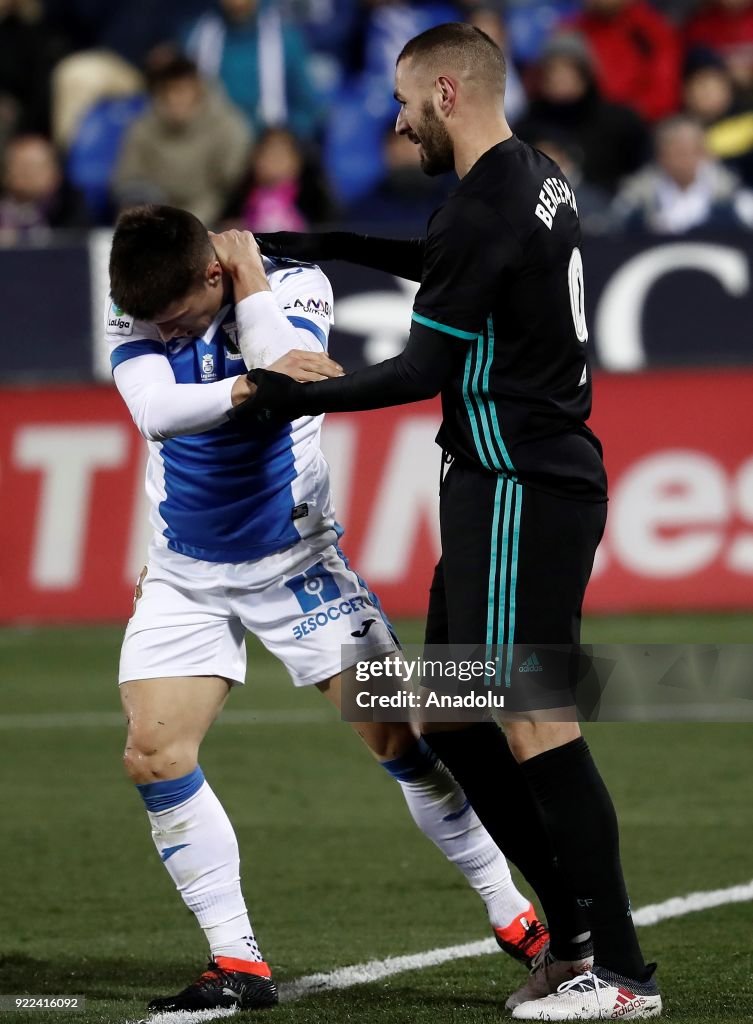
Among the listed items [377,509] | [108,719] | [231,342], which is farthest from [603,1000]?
[377,509]

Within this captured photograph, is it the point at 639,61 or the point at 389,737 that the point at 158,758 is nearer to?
the point at 389,737

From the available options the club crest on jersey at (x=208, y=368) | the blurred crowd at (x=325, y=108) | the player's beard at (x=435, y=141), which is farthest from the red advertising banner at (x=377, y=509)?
the player's beard at (x=435, y=141)

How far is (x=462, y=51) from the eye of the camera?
4.21 meters

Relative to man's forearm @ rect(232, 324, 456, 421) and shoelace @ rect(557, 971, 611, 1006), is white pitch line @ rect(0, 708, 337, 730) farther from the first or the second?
man's forearm @ rect(232, 324, 456, 421)

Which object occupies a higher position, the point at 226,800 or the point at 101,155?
the point at 101,155

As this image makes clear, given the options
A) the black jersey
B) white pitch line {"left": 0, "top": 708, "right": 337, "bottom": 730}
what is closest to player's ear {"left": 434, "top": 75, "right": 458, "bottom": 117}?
the black jersey

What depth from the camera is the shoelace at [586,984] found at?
4188mm

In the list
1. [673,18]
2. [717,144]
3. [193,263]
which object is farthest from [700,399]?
[193,263]

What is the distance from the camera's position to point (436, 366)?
412 cm

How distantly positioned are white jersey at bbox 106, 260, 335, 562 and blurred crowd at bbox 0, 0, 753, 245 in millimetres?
6698

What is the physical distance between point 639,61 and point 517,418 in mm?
10819

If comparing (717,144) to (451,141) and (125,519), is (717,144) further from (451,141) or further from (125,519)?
(451,141)

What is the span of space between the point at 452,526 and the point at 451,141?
0.92m

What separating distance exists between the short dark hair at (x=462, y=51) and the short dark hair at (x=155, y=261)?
0.68 meters
